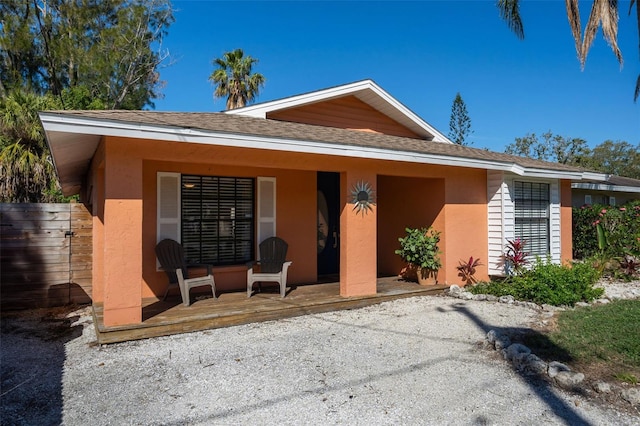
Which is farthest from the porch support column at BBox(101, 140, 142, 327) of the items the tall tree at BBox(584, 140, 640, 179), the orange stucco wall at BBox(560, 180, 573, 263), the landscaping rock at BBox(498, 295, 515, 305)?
the tall tree at BBox(584, 140, 640, 179)

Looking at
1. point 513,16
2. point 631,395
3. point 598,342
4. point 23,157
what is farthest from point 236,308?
point 513,16

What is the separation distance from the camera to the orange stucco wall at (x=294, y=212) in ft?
15.0

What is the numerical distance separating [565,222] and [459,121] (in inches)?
842

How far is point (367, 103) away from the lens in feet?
30.3

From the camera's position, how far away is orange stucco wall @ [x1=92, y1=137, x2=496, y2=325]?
180 inches

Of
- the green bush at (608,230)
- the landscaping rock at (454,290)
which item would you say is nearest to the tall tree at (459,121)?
the green bush at (608,230)

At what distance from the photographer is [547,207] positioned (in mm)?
8680

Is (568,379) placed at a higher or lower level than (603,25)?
lower

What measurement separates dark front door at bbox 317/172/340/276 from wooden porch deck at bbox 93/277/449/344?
1121mm

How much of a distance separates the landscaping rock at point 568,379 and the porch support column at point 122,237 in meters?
4.62

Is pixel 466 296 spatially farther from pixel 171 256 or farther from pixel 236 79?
pixel 236 79

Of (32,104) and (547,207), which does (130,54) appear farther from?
(547,207)

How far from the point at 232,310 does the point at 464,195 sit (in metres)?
5.21

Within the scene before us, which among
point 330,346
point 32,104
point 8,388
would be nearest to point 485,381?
point 330,346
